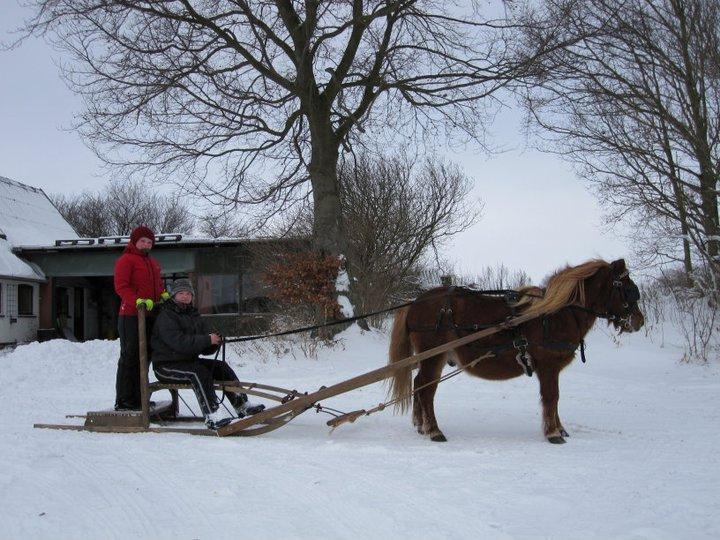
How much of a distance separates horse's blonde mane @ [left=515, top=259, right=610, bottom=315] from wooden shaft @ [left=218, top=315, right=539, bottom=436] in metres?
0.21

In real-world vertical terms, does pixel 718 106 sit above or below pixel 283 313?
above

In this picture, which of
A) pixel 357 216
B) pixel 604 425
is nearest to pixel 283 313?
pixel 357 216

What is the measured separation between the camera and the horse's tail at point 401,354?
6223 mm

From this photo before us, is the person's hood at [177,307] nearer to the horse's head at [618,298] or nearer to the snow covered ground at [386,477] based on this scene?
the snow covered ground at [386,477]

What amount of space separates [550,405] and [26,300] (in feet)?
61.6

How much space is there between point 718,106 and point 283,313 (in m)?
9.67

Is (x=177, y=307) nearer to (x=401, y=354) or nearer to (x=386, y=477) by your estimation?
(x=401, y=354)

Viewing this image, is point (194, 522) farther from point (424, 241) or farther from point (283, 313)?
point (424, 241)

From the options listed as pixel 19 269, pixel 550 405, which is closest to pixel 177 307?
pixel 550 405

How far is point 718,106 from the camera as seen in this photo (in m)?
11.6

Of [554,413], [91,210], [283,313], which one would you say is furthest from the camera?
[91,210]

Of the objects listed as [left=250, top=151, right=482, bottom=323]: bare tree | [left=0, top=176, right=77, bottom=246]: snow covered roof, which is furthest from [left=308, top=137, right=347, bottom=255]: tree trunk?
[left=0, top=176, right=77, bottom=246]: snow covered roof

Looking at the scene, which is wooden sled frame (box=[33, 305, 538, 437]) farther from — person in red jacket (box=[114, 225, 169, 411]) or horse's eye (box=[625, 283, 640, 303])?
horse's eye (box=[625, 283, 640, 303])

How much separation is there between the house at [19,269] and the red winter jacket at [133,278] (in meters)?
13.4
